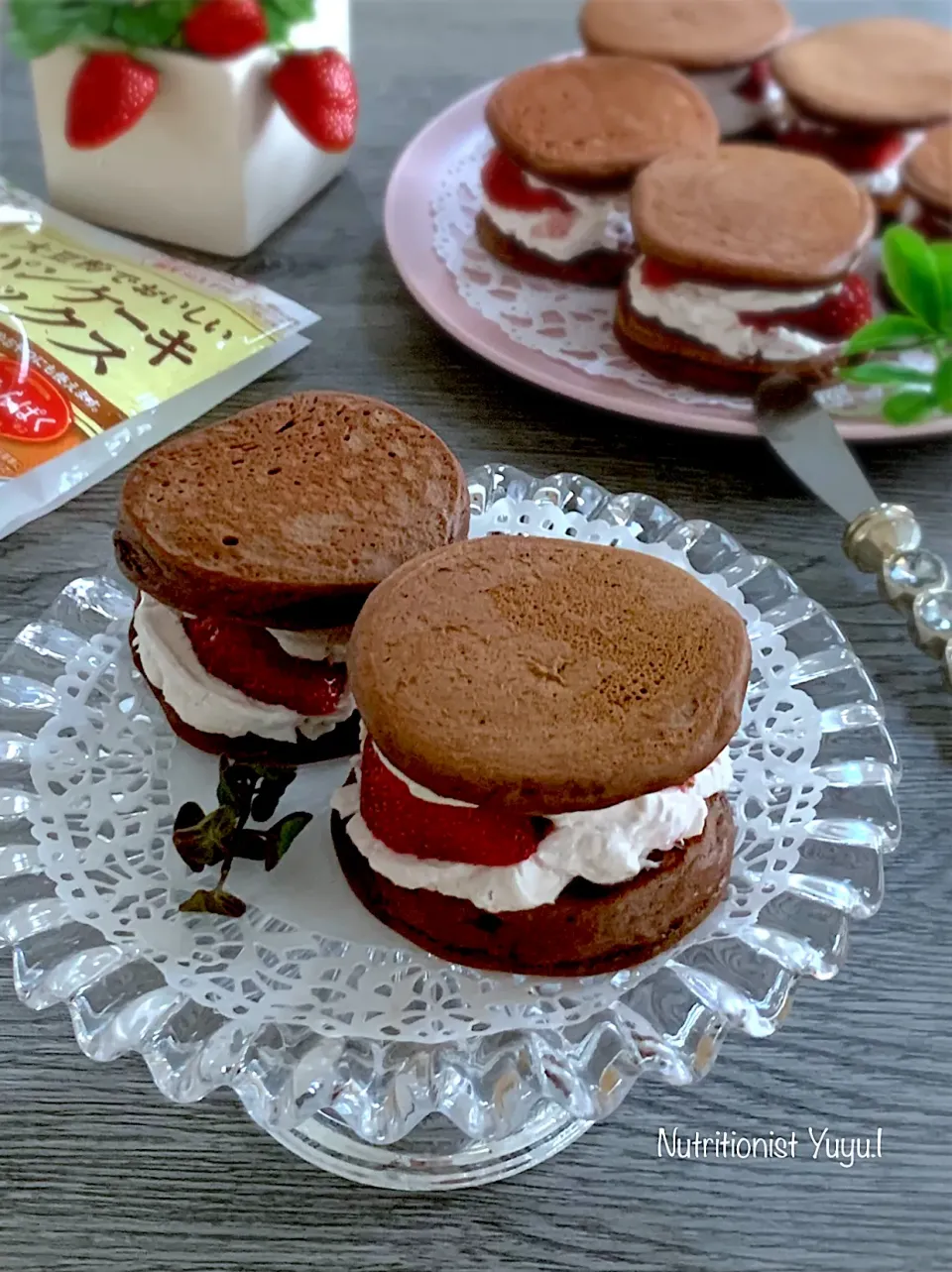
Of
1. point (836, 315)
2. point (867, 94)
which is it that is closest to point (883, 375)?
point (836, 315)

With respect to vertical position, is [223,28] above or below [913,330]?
above

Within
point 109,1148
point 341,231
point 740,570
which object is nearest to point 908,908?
point 740,570

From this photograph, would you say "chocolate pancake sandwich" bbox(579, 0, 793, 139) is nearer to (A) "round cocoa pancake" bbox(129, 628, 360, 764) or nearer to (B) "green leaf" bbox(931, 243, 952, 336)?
(B) "green leaf" bbox(931, 243, 952, 336)

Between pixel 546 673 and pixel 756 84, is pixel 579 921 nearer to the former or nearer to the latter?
pixel 546 673

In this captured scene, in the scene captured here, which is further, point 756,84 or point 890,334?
point 756,84

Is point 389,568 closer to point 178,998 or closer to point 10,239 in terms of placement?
point 178,998

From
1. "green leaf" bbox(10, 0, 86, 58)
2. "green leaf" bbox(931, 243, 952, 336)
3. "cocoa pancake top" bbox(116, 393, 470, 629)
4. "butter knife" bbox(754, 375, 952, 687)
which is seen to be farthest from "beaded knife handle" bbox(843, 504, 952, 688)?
"green leaf" bbox(10, 0, 86, 58)

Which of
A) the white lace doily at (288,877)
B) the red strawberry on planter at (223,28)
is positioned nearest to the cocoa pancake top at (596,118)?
the red strawberry on planter at (223,28)
